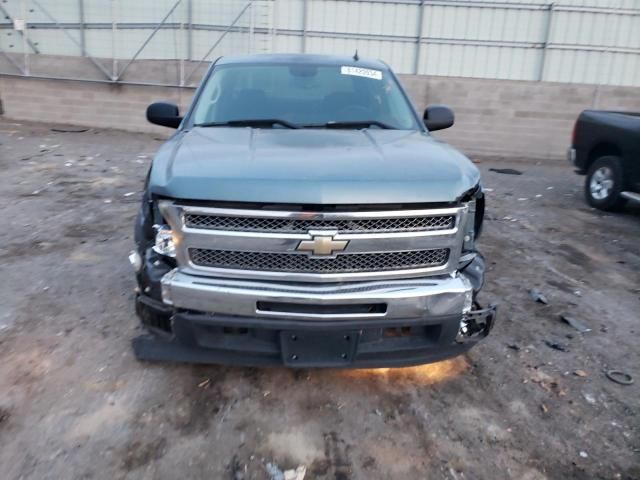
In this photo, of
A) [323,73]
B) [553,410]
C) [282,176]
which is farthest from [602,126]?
[282,176]

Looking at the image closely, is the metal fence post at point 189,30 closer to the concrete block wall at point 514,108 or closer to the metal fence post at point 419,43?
the concrete block wall at point 514,108

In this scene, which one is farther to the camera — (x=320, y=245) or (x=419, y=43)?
(x=419, y=43)

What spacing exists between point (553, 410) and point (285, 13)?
1254cm

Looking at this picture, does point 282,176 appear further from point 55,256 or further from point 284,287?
point 55,256

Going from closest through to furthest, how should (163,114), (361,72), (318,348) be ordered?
1. (318,348)
2. (163,114)
3. (361,72)

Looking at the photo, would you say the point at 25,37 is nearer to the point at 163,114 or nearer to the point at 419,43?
the point at 419,43

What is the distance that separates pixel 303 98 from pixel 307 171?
5.25ft

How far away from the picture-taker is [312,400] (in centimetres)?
323

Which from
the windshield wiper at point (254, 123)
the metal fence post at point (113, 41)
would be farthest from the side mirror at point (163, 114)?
the metal fence post at point (113, 41)

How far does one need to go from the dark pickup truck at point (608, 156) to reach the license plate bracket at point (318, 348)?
5.93 meters

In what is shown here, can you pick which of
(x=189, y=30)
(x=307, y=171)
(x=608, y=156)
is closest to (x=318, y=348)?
(x=307, y=171)

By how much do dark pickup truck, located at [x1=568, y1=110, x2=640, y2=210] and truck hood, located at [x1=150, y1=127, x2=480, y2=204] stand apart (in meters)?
5.12

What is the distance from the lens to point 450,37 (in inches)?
538

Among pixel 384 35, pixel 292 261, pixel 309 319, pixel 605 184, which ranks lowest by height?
pixel 605 184
